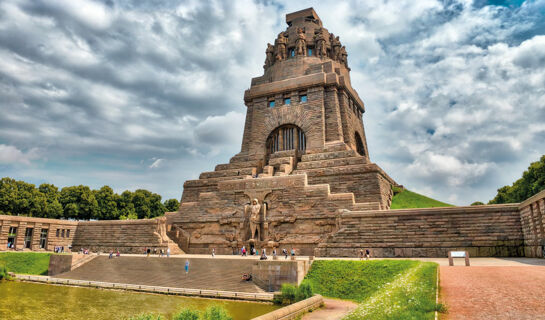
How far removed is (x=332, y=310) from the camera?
13.2 meters

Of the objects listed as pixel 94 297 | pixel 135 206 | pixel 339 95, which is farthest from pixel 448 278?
pixel 135 206

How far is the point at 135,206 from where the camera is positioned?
52.3 m

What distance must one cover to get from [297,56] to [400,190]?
18.2 m

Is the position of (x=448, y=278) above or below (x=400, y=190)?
below

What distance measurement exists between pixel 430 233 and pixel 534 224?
5.12 metres

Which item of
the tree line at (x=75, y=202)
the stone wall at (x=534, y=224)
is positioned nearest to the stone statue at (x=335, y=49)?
the stone wall at (x=534, y=224)

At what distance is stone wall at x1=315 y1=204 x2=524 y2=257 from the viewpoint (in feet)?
63.8

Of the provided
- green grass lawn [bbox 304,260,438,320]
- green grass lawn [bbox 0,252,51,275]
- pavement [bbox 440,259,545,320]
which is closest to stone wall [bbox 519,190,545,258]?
green grass lawn [bbox 304,260,438,320]

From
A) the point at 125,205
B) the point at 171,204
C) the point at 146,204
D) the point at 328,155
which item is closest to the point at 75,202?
the point at 125,205

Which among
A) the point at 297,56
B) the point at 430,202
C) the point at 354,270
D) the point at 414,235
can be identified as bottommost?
the point at 354,270

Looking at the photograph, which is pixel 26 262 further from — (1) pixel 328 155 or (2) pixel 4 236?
(1) pixel 328 155

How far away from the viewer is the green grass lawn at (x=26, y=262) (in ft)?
86.4

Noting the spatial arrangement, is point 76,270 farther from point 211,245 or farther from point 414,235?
point 414,235

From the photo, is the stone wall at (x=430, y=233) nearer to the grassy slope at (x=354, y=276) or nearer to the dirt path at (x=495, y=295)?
the grassy slope at (x=354, y=276)
